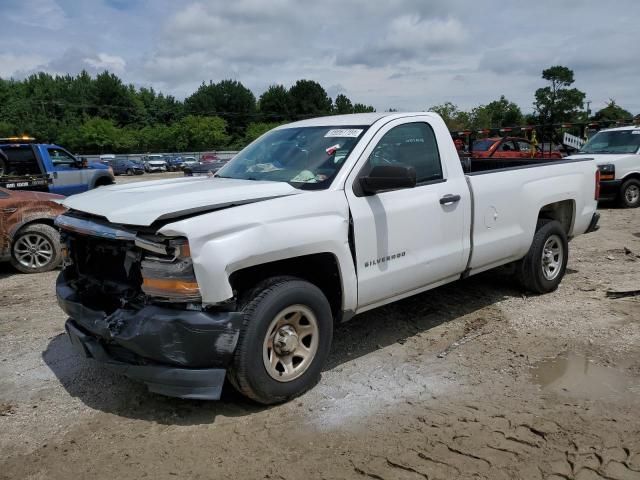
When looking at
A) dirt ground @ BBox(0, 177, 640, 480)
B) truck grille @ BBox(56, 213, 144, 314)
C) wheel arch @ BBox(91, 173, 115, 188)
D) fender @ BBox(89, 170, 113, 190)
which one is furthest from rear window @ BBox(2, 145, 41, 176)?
truck grille @ BBox(56, 213, 144, 314)

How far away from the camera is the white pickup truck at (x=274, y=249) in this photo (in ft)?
10.8

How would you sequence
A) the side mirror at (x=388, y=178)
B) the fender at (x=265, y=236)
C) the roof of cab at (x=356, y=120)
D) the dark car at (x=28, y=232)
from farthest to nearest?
the dark car at (x=28, y=232) → the roof of cab at (x=356, y=120) → the side mirror at (x=388, y=178) → the fender at (x=265, y=236)

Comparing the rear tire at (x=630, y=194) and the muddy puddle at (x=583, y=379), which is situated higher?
the muddy puddle at (x=583, y=379)

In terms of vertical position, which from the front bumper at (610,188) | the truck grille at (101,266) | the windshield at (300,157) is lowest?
the front bumper at (610,188)

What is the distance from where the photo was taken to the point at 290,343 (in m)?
3.71

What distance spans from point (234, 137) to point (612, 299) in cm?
9512

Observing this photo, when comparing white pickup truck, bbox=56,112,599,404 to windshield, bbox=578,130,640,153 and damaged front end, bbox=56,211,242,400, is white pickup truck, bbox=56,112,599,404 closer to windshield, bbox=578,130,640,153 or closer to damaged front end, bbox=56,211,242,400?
damaged front end, bbox=56,211,242,400

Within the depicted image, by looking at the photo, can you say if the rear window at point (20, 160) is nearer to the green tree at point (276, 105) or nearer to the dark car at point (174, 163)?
the dark car at point (174, 163)

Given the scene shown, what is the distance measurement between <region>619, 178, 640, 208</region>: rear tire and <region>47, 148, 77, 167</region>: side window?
45.7 feet

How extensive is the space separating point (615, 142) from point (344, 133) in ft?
38.6

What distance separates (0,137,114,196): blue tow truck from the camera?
12.3 meters

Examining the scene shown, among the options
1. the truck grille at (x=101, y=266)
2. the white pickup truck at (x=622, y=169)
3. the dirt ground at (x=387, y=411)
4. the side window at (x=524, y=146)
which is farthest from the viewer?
the side window at (x=524, y=146)

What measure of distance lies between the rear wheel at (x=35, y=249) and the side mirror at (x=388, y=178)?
565cm

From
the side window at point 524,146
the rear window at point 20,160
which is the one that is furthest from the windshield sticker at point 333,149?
the side window at point 524,146
